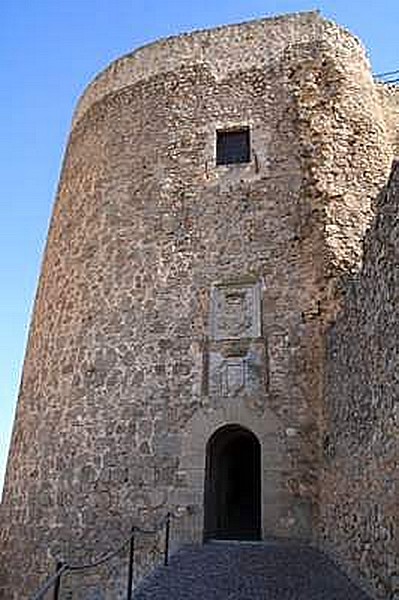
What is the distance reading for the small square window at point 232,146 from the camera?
9.72m

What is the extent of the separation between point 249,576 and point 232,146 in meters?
6.48

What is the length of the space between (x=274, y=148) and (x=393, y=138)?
94.5 inches

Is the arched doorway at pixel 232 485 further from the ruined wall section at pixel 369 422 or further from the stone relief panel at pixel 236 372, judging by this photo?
the ruined wall section at pixel 369 422

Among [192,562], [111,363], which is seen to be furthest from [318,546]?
[111,363]

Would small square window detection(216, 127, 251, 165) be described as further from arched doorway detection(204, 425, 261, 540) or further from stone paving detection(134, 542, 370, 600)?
stone paving detection(134, 542, 370, 600)

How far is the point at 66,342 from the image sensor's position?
9.58 metres

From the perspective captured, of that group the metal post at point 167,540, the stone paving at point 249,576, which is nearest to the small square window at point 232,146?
the metal post at point 167,540

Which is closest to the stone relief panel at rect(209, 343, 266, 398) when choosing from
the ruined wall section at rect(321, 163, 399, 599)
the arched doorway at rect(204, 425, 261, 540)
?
the arched doorway at rect(204, 425, 261, 540)

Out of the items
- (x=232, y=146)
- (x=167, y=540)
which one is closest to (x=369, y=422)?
(x=167, y=540)

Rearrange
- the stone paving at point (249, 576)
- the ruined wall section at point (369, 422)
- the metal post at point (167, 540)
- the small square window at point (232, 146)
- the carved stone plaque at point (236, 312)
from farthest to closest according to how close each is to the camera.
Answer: the small square window at point (232, 146), the carved stone plaque at point (236, 312), the metal post at point (167, 540), the stone paving at point (249, 576), the ruined wall section at point (369, 422)

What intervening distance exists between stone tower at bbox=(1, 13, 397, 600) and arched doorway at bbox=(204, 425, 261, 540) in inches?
1.6

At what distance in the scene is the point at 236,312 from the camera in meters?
8.52

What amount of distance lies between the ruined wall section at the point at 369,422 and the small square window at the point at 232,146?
3802 millimetres

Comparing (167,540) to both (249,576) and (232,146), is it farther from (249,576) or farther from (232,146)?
(232,146)
